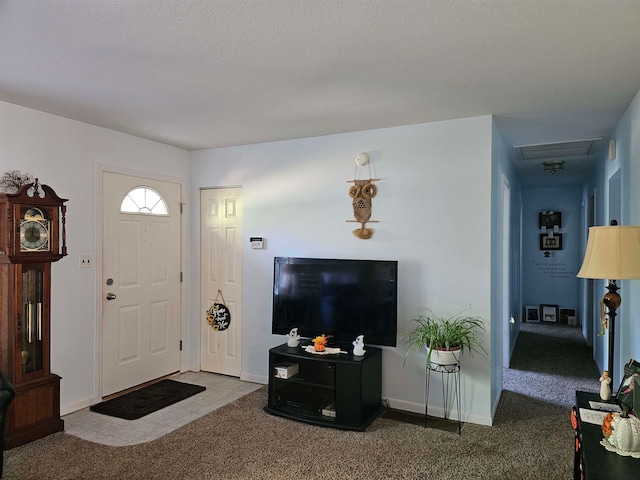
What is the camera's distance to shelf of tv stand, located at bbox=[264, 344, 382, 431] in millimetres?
3381

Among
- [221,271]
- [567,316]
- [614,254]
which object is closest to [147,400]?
[221,271]

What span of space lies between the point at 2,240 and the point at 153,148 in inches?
69.1

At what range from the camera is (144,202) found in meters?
4.40

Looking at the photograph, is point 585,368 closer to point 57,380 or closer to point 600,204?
point 600,204

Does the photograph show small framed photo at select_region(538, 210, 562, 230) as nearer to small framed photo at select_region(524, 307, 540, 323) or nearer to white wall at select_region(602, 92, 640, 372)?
small framed photo at select_region(524, 307, 540, 323)

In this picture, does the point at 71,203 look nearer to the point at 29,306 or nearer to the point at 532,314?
the point at 29,306

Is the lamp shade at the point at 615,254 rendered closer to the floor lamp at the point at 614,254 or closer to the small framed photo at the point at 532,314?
the floor lamp at the point at 614,254

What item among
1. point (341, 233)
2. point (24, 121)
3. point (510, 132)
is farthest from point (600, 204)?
point (24, 121)

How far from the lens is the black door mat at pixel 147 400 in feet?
12.1

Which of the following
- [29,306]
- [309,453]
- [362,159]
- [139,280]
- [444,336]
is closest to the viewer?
[309,453]

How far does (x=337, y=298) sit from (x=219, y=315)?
155 centimetres

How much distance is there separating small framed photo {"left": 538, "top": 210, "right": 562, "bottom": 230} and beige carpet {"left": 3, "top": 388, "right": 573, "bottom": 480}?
18.1 ft

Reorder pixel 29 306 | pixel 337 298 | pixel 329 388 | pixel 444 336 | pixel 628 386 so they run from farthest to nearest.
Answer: pixel 337 298 < pixel 329 388 < pixel 444 336 < pixel 29 306 < pixel 628 386

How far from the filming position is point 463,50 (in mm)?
2316
